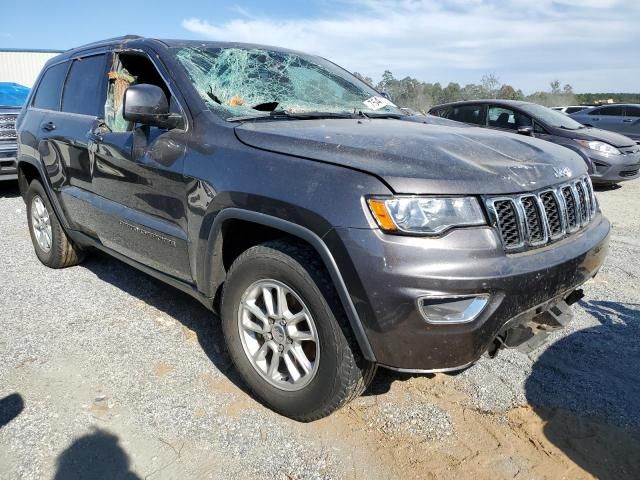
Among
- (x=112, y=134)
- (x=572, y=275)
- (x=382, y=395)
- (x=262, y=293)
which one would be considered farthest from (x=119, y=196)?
(x=572, y=275)

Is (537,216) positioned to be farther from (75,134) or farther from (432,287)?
(75,134)

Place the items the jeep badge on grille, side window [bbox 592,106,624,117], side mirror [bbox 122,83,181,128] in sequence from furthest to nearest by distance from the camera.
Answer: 1. side window [bbox 592,106,624,117]
2. side mirror [bbox 122,83,181,128]
3. the jeep badge on grille

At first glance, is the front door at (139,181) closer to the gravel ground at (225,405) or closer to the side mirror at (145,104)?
the side mirror at (145,104)

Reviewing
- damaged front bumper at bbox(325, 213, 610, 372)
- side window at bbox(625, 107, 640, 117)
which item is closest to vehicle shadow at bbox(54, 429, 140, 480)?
damaged front bumper at bbox(325, 213, 610, 372)

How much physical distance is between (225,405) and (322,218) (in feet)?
4.13

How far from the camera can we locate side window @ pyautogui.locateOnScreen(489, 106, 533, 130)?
9.73m

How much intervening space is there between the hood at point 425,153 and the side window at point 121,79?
1.14 metres

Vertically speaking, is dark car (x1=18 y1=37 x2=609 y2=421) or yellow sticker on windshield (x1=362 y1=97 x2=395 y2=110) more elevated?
yellow sticker on windshield (x1=362 y1=97 x2=395 y2=110)

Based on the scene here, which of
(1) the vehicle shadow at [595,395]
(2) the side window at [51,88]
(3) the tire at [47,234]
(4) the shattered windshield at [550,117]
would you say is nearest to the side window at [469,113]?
(4) the shattered windshield at [550,117]

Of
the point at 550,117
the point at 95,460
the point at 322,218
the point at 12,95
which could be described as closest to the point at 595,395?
the point at 322,218

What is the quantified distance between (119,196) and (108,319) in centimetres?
98

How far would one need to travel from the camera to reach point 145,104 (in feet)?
9.29

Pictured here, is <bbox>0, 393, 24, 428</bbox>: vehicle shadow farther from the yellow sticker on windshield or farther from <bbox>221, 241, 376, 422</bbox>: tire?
the yellow sticker on windshield

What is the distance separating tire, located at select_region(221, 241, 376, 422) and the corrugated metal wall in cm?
3298
